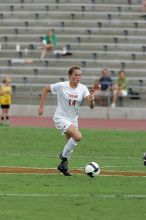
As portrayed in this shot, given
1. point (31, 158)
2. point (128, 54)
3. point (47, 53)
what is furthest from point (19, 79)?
point (31, 158)

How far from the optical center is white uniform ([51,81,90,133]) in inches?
572

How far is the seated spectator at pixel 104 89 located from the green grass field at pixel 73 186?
1078 cm

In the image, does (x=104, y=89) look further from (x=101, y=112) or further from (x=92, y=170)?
(x=92, y=170)

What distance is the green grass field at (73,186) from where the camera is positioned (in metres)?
10.2

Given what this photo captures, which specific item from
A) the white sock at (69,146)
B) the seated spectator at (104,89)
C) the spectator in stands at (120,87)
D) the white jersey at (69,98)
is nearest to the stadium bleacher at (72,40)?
the spectator in stands at (120,87)

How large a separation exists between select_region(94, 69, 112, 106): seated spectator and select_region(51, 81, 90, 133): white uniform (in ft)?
59.4

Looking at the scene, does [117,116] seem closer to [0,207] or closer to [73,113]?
[73,113]

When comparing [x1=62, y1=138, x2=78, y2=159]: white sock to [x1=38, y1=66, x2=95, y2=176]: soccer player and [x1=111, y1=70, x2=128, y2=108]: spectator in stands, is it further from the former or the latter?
[x1=111, y1=70, x2=128, y2=108]: spectator in stands

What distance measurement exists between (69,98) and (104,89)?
18494 millimetres

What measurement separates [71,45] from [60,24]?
86.9 inches

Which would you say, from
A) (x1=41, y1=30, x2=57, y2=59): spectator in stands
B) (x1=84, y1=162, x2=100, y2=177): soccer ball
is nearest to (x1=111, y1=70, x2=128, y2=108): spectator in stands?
(x1=41, y1=30, x2=57, y2=59): spectator in stands

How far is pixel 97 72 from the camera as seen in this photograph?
35.9m

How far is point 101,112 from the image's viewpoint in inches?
1284

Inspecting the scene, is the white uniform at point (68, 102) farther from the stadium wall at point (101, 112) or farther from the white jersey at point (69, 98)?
the stadium wall at point (101, 112)
